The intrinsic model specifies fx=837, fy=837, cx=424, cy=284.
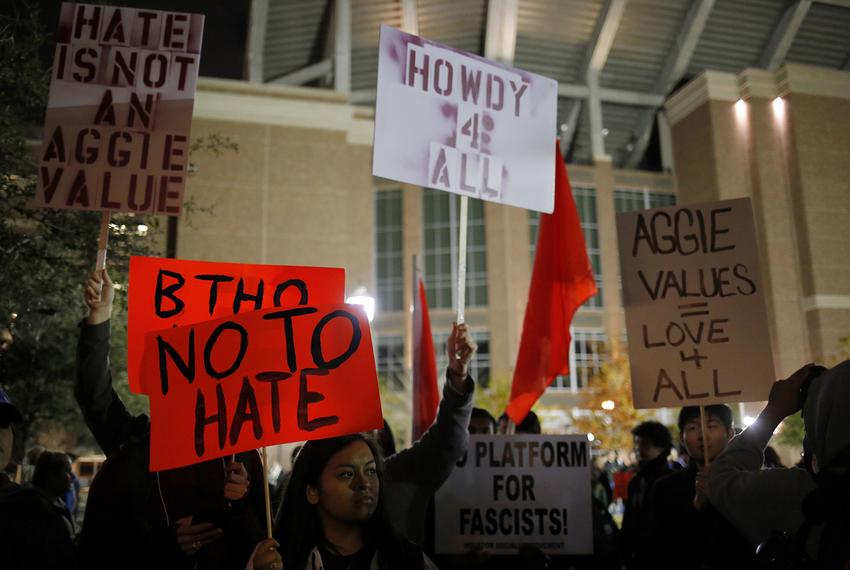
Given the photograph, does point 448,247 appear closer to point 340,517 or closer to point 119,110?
point 119,110

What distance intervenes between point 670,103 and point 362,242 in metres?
17.5

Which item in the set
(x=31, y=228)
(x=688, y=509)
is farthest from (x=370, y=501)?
(x=31, y=228)

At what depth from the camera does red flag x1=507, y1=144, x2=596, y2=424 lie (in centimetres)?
599

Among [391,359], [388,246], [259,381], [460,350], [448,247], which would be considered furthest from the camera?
[388,246]

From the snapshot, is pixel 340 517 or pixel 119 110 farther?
pixel 119 110

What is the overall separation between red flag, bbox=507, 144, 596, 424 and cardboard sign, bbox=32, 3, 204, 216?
8.73 feet

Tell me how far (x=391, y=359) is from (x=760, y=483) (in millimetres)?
42247

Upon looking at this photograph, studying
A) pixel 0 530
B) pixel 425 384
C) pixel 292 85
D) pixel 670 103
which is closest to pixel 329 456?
pixel 0 530

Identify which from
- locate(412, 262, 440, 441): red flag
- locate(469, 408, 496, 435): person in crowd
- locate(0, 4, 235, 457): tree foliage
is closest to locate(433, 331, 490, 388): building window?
locate(0, 4, 235, 457): tree foliage

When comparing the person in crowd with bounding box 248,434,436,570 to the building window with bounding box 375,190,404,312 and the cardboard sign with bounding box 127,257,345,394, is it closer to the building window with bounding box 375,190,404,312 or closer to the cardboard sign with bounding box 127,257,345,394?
the cardboard sign with bounding box 127,257,345,394

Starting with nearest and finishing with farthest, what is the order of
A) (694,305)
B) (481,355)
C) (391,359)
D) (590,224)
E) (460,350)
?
(460,350) < (694,305) < (481,355) < (391,359) < (590,224)

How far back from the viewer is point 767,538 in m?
2.28

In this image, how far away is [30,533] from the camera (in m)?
2.38

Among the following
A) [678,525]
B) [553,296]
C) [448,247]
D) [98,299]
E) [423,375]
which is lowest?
[678,525]
